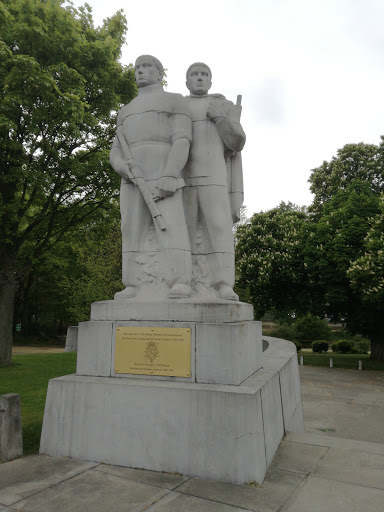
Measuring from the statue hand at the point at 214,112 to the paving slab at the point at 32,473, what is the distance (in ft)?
13.7

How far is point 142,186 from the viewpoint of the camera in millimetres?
4723

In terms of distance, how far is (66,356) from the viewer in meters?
16.0

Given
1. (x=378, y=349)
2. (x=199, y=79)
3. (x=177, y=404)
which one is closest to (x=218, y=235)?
(x=177, y=404)

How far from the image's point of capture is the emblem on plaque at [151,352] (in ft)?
13.5

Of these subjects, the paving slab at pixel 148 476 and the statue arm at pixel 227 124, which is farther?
the statue arm at pixel 227 124

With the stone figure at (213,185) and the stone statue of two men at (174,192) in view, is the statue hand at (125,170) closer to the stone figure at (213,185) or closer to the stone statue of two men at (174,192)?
the stone statue of two men at (174,192)

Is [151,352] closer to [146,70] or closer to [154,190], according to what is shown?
[154,190]

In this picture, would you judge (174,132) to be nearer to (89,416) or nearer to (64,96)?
(89,416)

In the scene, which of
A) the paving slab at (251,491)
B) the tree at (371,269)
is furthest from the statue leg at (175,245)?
the tree at (371,269)

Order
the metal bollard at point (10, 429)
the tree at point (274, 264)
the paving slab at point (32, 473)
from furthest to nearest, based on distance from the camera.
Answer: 1. the tree at point (274, 264)
2. the metal bollard at point (10, 429)
3. the paving slab at point (32, 473)

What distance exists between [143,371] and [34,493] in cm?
143

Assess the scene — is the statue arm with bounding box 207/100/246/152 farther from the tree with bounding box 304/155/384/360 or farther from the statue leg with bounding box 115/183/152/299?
the tree with bounding box 304/155/384/360

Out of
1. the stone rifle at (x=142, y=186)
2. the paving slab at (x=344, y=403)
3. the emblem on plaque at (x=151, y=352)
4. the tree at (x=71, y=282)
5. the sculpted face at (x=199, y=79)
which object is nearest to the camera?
the emblem on plaque at (x=151, y=352)

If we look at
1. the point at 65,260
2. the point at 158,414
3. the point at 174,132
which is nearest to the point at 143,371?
the point at 158,414
